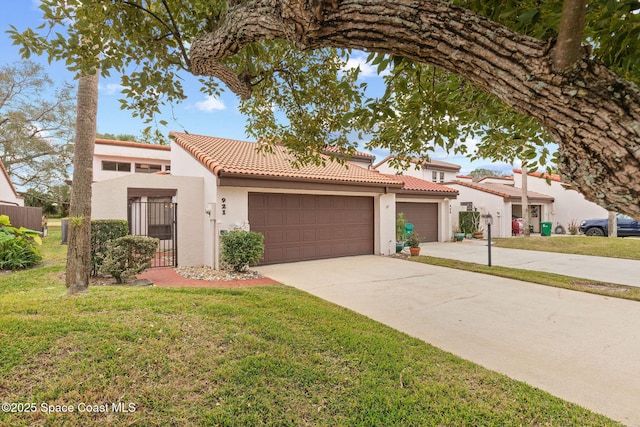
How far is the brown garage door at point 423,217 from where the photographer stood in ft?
52.6

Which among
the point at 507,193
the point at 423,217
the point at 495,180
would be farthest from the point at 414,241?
the point at 495,180

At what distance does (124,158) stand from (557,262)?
84.6 feet

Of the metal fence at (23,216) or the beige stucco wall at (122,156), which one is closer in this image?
the metal fence at (23,216)

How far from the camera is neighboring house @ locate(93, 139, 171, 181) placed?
22106 mm

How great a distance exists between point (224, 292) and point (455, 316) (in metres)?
3.96

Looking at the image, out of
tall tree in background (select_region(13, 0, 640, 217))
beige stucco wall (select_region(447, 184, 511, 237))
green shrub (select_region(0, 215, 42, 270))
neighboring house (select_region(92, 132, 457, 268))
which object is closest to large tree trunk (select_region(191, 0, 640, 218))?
tall tree in background (select_region(13, 0, 640, 217))

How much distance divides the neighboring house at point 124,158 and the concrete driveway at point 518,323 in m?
19.7

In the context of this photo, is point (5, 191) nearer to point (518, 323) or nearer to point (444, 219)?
point (518, 323)

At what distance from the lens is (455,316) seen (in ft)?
17.3

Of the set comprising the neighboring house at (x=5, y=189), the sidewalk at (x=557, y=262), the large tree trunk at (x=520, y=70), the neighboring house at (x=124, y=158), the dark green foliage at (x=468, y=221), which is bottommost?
the sidewalk at (x=557, y=262)

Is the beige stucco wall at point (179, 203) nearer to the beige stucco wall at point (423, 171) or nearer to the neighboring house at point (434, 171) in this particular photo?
the beige stucco wall at point (423, 171)

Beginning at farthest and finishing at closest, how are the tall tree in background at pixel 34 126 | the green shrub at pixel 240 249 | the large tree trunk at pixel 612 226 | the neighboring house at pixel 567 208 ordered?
the neighboring house at pixel 567 208 → the tall tree in background at pixel 34 126 → the large tree trunk at pixel 612 226 → the green shrub at pixel 240 249

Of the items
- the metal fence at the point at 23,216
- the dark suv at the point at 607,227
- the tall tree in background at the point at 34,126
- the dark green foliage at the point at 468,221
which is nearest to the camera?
the metal fence at the point at 23,216

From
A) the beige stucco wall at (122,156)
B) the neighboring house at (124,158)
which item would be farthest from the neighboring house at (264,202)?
the neighboring house at (124,158)
